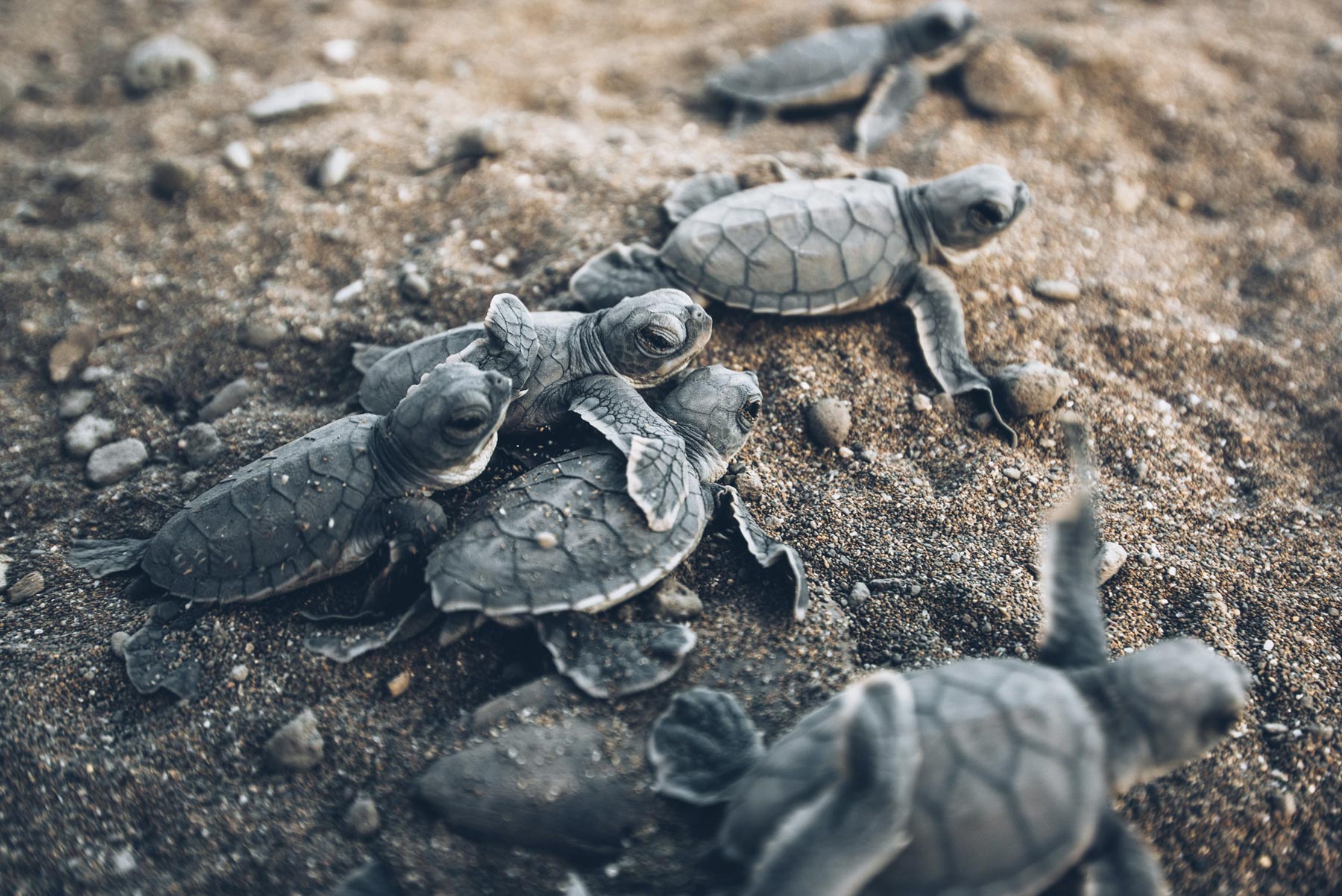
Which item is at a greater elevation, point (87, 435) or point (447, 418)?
point (447, 418)

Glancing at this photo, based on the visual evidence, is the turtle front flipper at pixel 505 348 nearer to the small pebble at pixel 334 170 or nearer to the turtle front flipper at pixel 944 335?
the turtle front flipper at pixel 944 335

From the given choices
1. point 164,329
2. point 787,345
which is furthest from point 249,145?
point 787,345

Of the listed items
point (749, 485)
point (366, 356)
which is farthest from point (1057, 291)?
point (366, 356)

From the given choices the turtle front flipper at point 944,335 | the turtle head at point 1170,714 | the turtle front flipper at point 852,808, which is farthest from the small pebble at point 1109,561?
the turtle front flipper at point 852,808

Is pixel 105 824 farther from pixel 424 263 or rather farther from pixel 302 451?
pixel 424 263

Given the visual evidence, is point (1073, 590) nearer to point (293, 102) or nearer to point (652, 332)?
point (652, 332)
